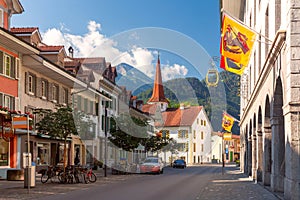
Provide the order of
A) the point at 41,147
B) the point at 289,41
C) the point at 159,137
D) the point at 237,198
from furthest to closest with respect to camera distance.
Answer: the point at 159,137
the point at 41,147
the point at 237,198
the point at 289,41

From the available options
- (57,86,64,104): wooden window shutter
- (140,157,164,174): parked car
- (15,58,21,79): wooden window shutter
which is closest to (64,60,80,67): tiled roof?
(57,86,64,104): wooden window shutter

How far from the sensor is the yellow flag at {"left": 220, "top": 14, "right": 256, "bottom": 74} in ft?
62.8

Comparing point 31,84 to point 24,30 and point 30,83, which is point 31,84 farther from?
point 24,30

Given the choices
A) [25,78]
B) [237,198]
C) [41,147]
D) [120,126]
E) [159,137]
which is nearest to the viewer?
[237,198]

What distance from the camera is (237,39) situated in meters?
20.3

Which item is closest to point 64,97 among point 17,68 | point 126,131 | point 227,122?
point 126,131

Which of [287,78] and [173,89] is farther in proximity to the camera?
[173,89]

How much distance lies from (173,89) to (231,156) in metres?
108

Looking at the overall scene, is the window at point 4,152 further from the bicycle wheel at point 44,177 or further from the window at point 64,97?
the window at point 64,97

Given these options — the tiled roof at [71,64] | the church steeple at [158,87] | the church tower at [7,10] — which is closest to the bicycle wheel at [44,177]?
the church tower at [7,10]

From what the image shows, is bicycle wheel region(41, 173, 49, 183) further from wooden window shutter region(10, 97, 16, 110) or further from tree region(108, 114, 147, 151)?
tree region(108, 114, 147, 151)

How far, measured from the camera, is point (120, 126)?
43.8m

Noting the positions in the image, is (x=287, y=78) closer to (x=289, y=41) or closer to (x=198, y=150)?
(x=289, y=41)

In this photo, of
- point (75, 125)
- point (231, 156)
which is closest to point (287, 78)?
point (75, 125)
